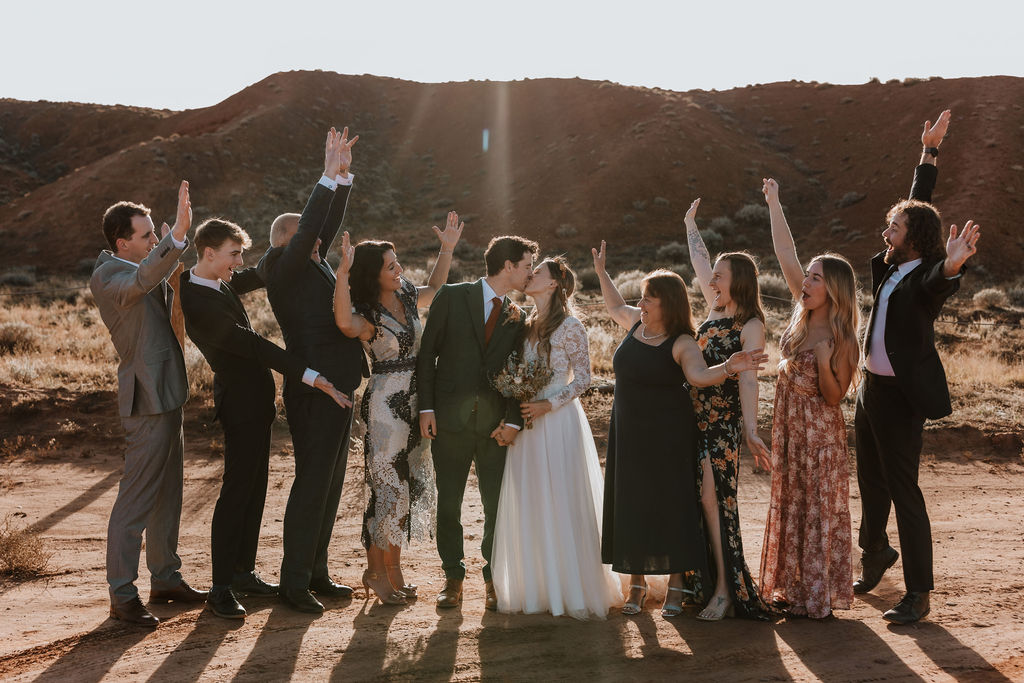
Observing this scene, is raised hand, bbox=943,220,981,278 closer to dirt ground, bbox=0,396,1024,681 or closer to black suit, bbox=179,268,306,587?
dirt ground, bbox=0,396,1024,681

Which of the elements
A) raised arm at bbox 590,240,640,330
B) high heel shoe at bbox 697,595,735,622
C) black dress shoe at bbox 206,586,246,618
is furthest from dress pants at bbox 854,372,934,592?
black dress shoe at bbox 206,586,246,618

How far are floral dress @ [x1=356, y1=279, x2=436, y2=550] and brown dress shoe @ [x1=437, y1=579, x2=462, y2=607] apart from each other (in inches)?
14.9

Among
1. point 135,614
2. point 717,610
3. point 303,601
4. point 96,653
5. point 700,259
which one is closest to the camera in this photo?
point 96,653

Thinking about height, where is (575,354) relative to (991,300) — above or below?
above

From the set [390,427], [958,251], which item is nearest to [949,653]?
[958,251]

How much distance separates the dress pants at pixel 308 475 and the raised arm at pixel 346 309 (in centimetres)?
43

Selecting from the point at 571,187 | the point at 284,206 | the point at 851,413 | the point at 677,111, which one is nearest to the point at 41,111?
the point at 284,206

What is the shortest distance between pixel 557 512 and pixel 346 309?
1.73 m

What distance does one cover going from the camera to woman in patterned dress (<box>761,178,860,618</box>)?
480 cm

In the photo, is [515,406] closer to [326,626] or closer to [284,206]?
[326,626]

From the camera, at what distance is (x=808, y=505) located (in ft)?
16.3

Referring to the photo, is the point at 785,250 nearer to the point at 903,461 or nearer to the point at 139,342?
the point at 903,461

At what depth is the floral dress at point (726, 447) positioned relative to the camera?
4.84m

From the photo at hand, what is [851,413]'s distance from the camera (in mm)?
11344
